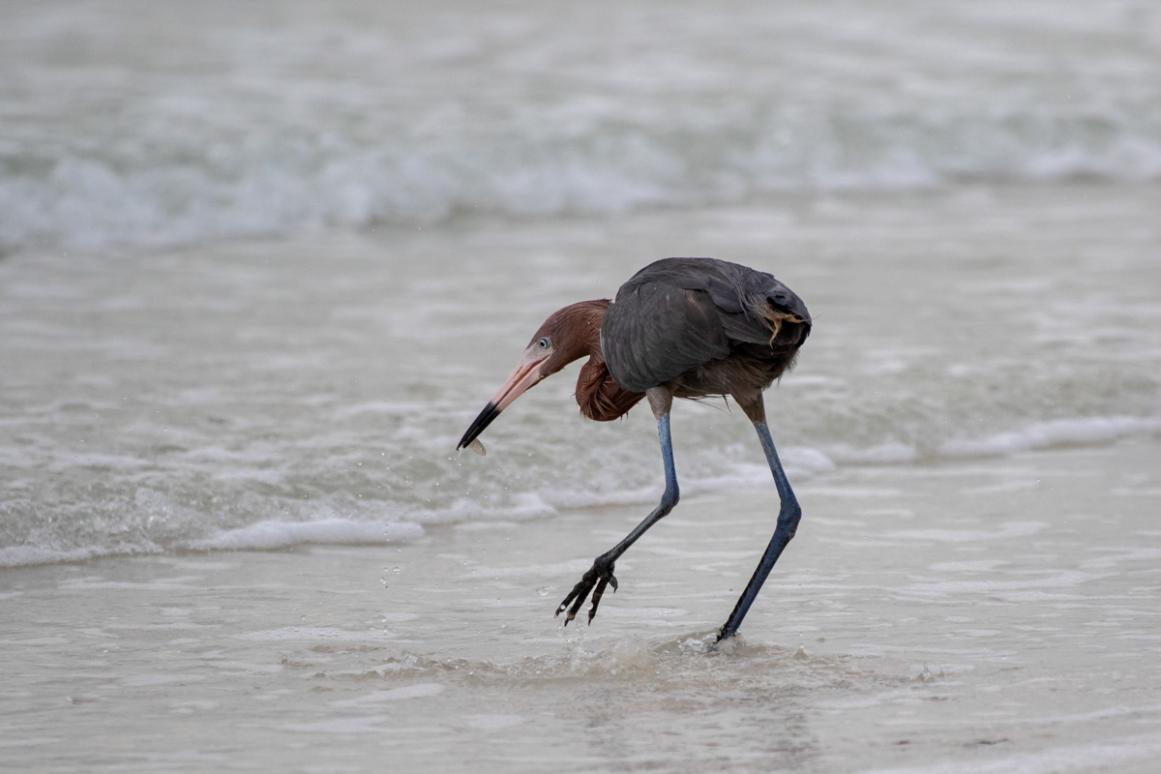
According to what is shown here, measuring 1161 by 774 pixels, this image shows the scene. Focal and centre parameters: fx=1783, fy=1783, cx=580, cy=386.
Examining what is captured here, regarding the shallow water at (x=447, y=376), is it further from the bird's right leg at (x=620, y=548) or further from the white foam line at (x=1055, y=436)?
the bird's right leg at (x=620, y=548)

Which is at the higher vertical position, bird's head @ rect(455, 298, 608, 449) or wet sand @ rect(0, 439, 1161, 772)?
bird's head @ rect(455, 298, 608, 449)

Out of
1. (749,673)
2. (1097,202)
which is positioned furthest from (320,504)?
(1097,202)

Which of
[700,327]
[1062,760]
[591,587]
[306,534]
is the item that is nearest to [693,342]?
[700,327]

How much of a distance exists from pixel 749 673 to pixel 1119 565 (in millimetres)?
1658

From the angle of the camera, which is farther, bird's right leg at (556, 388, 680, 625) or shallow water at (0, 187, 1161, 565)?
shallow water at (0, 187, 1161, 565)

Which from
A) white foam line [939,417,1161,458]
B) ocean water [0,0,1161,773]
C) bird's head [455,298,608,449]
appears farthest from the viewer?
white foam line [939,417,1161,458]

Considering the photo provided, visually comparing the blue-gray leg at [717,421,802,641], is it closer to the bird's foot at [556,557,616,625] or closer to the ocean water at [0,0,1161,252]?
the bird's foot at [556,557,616,625]

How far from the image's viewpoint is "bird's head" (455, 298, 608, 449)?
5.36 meters

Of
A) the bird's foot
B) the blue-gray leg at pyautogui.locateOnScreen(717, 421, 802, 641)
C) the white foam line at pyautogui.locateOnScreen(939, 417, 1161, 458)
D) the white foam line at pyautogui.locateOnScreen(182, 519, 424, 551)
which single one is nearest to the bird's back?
the blue-gray leg at pyautogui.locateOnScreen(717, 421, 802, 641)

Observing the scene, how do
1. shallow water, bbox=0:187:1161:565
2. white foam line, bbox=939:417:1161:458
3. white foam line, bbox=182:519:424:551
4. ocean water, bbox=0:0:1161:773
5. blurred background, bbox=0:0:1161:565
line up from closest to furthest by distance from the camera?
1. ocean water, bbox=0:0:1161:773
2. white foam line, bbox=182:519:424:551
3. shallow water, bbox=0:187:1161:565
4. blurred background, bbox=0:0:1161:565
5. white foam line, bbox=939:417:1161:458

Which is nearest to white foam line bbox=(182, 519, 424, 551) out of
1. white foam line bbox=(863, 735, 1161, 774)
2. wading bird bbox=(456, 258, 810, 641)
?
wading bird bbox=(456, 258, 810, 641)

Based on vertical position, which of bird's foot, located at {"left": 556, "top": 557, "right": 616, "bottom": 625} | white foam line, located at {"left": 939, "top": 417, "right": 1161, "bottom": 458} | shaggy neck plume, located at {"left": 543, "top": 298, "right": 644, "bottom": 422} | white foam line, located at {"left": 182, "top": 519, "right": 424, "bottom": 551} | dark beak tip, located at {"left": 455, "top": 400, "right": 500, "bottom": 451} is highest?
shaggy neck plume, located at {"left": 543, "top": 298, "right": 644, "bottom": 422}

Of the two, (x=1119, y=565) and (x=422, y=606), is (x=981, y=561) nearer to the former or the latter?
(x=1119, y=565)

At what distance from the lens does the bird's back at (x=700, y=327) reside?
189 inches
